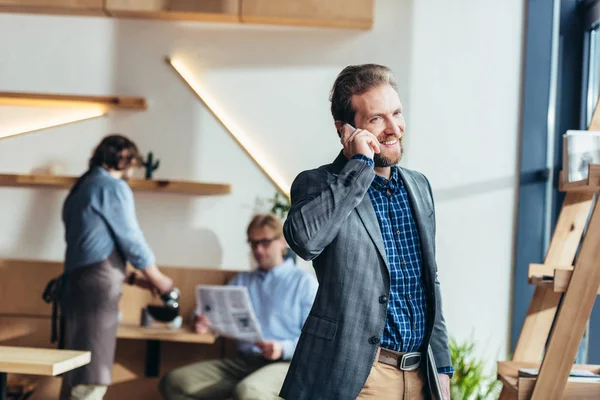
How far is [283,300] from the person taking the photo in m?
3.89

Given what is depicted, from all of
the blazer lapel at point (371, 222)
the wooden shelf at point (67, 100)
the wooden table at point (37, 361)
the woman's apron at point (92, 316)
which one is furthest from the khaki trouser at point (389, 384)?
the wooden shelf at point (67, 100)

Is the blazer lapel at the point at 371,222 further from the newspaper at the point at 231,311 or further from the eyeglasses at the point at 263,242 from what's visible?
the eyeglasses at the point at 263,242

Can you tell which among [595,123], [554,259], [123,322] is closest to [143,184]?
[123,322]

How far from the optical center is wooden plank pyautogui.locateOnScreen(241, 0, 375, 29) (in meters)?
4.36

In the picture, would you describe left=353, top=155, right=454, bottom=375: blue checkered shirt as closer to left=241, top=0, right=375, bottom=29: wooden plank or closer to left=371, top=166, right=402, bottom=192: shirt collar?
left=371, top=166, right=402, bottom=192: shirt collar

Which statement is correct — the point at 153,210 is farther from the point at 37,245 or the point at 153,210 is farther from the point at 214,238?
the point at 37,245

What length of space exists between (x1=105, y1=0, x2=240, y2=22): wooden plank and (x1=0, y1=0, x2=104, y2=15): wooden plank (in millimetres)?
84

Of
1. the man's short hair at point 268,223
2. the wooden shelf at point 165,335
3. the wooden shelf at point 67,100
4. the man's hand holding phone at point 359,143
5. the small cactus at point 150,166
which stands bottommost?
the wooden shelf at point 165,335

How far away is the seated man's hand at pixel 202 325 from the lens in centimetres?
405

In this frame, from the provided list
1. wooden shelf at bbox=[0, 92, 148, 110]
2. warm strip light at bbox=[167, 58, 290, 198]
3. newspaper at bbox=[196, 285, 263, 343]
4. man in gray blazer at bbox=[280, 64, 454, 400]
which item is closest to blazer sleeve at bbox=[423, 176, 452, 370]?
man in gray blazer at bbox=[280, 64, 454, 400]

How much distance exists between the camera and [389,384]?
166cm

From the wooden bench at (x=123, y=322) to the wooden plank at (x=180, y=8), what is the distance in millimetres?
→ 1321

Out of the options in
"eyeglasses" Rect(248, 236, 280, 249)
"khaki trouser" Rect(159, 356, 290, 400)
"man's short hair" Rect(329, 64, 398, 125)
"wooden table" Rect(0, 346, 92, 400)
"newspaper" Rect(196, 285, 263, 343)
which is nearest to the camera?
"man's short hair" Rect(329, 64, 398, 125)

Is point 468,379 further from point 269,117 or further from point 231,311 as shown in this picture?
point 269,117
